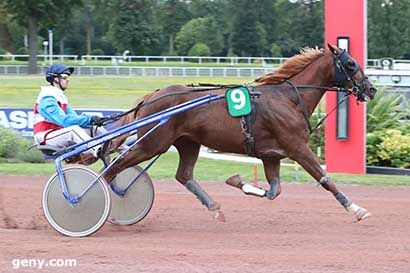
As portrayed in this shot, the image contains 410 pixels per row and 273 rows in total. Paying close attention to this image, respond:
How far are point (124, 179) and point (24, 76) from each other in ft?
115

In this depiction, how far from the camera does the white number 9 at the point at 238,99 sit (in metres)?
7.57

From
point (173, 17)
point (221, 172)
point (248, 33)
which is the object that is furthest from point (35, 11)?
point (221, 172)

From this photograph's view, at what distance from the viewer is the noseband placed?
798 centimetres

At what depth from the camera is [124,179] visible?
818 centimetres

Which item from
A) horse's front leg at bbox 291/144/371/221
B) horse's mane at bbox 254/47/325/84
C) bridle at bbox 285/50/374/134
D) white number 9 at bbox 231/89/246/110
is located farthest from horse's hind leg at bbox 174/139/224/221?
bridle at bbox 285/50/374/134

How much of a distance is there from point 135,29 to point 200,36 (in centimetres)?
442

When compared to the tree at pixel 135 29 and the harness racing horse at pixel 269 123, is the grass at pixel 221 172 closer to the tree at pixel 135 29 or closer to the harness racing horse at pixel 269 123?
the harness racing horse at pixel 269 123

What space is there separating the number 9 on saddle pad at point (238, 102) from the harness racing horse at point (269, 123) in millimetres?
66

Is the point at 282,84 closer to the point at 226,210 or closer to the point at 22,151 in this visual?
the point at 226,210

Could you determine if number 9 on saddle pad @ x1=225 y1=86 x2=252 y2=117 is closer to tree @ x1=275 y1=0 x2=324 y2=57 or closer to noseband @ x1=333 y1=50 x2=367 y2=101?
noseband @ x1=333 y1=50 x2=367 y2=101

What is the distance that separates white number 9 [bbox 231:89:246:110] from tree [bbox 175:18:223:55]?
155 feet

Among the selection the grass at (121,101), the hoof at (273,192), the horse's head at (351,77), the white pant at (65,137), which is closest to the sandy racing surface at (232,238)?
the hoof at (273,192)

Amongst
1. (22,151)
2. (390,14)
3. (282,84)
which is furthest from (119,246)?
(390,14)

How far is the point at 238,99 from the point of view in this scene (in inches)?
299
